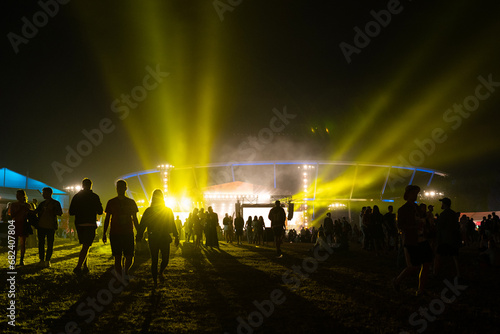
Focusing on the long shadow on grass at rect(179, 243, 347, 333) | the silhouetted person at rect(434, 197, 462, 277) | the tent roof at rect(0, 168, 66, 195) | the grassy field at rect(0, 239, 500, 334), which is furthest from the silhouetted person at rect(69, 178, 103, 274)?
the tent roof at rect(0, 168, 66, 195)

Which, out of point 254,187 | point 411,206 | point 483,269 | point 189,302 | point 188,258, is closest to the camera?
point 189,302

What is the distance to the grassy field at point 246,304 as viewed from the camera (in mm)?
3934

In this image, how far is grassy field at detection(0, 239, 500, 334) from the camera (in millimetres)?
3934

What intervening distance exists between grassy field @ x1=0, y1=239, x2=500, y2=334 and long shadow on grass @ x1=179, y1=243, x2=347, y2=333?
12 millimetres

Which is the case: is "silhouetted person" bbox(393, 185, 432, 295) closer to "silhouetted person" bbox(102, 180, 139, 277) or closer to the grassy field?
the grassy field

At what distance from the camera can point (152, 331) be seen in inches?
147

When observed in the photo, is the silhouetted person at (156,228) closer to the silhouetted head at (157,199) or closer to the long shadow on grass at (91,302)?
the silhouetted head at (157,199)

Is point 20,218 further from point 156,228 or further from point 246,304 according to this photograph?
point 246,304

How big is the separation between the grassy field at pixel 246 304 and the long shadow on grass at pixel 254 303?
12mm

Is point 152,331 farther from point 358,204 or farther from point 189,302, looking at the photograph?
point 358,204

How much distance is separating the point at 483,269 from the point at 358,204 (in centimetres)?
4145

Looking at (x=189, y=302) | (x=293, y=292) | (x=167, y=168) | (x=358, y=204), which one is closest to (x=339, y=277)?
(x=293, y=292)

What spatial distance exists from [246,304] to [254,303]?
0.13 meters

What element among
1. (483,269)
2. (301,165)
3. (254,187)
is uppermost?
(301,165)
